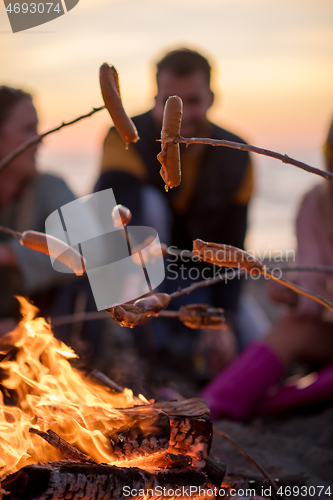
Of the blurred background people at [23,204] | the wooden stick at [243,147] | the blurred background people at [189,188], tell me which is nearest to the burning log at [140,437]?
the wooden stick at [243,147]

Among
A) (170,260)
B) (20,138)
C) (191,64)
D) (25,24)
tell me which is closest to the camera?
(25,24)

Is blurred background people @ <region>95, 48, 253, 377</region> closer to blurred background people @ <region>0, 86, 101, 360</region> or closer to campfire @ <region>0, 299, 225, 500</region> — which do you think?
blurred background people @ <region>0, 86, 101, 360</region>

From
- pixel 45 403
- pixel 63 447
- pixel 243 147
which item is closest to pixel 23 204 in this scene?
pixel 45 403

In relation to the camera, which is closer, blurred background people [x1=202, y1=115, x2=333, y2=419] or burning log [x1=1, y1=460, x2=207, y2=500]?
burning log [x1=1, y1=460, x2=207, y2=500]

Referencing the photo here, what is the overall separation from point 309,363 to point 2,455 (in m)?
1.42

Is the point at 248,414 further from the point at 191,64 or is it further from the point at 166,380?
the point at 191,64

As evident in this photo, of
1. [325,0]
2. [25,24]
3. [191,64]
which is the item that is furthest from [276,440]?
[325,0]

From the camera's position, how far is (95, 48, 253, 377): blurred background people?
2031 millimetres

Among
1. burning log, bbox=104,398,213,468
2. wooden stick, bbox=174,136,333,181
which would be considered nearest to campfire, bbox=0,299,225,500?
burning log, bbox=104,398,213,468

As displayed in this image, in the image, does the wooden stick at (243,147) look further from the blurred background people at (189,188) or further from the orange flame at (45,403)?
the blurred background people at (189,188)

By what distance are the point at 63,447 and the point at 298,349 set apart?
1200 millimetres

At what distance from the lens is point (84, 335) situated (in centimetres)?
201

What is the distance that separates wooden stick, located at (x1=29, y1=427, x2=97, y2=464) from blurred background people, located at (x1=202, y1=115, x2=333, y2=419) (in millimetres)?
877

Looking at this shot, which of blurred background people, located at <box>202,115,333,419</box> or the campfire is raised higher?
the campfire
